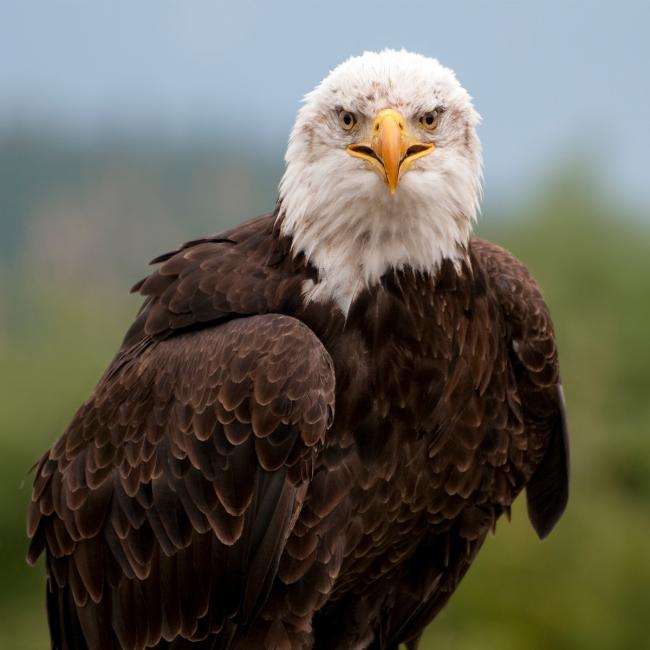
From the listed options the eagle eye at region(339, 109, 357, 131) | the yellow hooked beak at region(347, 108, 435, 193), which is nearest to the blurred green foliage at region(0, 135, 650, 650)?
the eagle eye at region(339, 109, 357, 131)

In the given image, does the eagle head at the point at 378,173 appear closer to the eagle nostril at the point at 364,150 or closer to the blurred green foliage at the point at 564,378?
the eagle nostril at the point at 364,150

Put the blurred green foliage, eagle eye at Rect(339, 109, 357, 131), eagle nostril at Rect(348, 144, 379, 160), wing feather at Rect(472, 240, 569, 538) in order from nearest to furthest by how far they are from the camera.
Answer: eagle nostril at Rect(348, 144, 379, 160), eagle eye at Rect(339, 109, 357, 131), wing feather at Rect(472, 240, 569, 538), the blurred green foliage

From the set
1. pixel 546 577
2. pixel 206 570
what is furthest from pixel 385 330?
pixel 546 577

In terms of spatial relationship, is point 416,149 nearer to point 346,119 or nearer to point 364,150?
point 364,150

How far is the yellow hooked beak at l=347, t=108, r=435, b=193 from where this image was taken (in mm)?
5059

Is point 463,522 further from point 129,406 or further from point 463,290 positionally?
point 129,406

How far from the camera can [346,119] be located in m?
5.31

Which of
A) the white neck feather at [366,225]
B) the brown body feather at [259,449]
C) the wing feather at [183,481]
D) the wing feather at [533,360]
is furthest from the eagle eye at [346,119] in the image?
the wing feather at [533,360]

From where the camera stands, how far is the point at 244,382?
17.3 ft

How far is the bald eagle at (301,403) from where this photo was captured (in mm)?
5273

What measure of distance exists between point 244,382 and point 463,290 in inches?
38.3

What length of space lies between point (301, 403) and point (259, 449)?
0.23 meters

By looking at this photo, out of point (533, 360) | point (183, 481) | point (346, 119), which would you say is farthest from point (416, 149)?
point (183, 481)

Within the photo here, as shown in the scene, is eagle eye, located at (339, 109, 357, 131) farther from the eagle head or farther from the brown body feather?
the brown body feather
